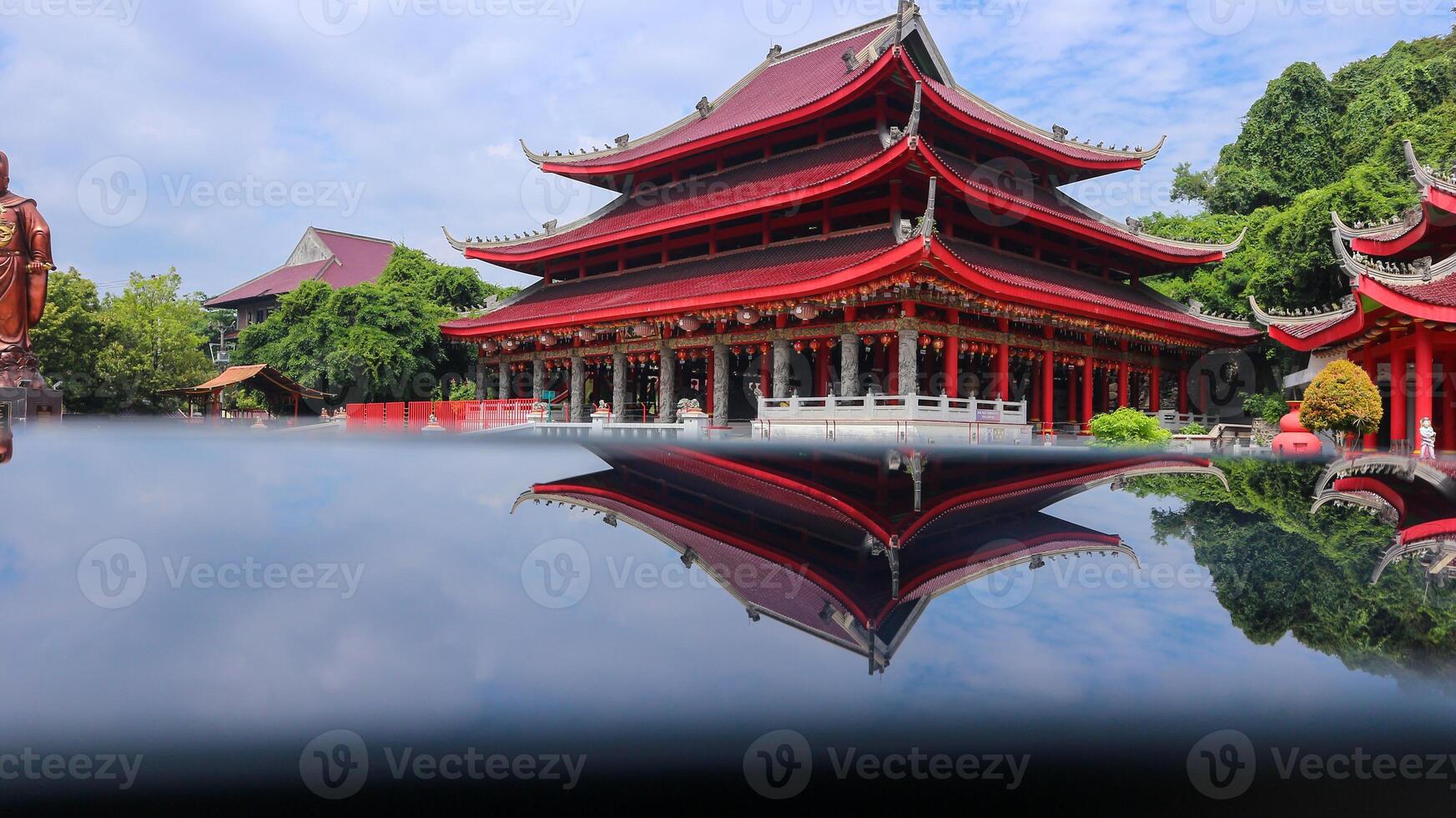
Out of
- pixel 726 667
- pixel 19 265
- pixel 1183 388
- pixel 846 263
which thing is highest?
pixel 846 263

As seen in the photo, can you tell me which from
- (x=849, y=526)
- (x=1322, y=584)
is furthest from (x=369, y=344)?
(x=1322, y=584)

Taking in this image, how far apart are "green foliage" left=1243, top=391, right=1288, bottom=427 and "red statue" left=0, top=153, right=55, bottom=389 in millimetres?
32263

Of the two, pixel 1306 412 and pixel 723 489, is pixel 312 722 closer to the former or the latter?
pixel 723 489

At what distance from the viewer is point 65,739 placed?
1259 millimetres

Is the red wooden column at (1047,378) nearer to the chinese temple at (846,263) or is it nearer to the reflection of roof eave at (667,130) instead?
the chinese temple at (846,263)

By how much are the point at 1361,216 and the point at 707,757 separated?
106ft

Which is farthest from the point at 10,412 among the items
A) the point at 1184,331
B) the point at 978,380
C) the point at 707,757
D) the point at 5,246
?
the point at 1184,331

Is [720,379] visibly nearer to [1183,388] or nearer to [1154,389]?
[1154,389]

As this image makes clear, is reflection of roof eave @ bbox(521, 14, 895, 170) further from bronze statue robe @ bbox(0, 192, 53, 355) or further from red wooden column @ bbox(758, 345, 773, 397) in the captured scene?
bronze statue robe @ bbox(0, 192, 53, 355)

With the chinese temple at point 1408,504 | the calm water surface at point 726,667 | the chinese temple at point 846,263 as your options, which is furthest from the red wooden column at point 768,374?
the calm water surface at point 726,667

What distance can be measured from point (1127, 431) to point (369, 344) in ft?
82.1

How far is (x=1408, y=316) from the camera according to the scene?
1617 cm

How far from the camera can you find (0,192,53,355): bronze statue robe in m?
14.4

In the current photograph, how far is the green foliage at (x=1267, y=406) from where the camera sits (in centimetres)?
2733
